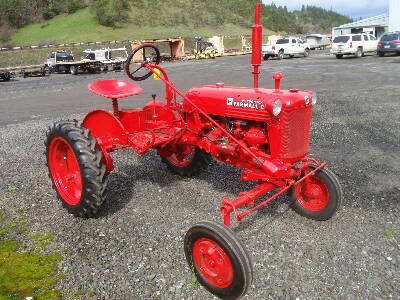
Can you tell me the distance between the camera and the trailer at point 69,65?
2332cm

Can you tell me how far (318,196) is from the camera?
3555 mm

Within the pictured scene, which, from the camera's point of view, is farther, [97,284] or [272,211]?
[272,211]

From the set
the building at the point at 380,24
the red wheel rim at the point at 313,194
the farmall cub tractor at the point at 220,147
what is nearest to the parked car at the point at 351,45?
the building at the point at 380,24

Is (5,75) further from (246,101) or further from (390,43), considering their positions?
(390,43)

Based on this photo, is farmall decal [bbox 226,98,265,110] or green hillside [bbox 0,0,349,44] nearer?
farmall decal [bbox 226,98,265,110]

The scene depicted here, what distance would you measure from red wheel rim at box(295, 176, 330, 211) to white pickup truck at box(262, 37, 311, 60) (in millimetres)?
23734

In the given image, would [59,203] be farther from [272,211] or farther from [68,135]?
[272,211]

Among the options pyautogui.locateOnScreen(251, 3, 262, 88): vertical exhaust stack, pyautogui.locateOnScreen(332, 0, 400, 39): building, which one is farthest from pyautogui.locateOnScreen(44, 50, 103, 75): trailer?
pyautogui.locateOnScreen(332, 0, 400, 39): building

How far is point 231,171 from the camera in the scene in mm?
4875

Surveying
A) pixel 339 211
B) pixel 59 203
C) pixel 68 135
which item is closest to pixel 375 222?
pixel 339 211

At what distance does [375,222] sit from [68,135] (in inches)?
121

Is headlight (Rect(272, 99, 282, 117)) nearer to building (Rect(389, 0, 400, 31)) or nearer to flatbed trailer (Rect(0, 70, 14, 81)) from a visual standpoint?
flatbed trailer (Rect(0, 70, 14, 81))

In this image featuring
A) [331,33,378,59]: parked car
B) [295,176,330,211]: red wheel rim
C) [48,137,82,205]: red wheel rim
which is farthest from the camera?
[331,33,378,59]: parked car

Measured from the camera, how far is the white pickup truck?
1020 inches
